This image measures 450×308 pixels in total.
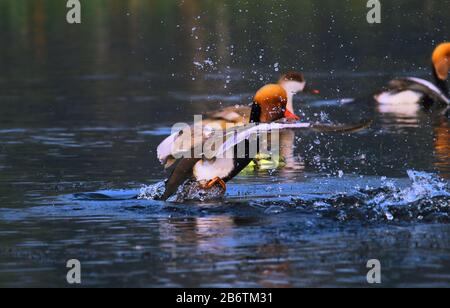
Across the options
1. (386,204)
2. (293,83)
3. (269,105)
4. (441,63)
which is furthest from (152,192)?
(441,63)

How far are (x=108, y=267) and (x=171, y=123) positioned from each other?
7799 mm

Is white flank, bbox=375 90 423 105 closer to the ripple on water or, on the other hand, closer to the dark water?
the dark water

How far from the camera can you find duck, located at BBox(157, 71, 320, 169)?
12500 mm

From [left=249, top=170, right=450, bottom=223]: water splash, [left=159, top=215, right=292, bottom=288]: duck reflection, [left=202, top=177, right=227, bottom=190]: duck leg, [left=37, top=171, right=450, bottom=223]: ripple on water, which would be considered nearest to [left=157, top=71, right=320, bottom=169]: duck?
[left=37, top=171, right=450, bottom=223]: ripple on water

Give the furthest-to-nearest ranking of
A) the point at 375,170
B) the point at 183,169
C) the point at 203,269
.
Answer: the point at 375,170, the point at 183,169, the point at 203,269

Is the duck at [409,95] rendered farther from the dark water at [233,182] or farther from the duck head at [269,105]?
the duck head at [269,105]

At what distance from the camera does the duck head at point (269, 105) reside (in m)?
12.4

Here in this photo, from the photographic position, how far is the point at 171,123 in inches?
674

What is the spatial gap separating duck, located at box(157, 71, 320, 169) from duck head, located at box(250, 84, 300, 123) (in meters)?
0.07

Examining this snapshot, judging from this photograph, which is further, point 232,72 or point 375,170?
point 232,72

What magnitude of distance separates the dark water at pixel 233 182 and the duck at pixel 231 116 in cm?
35
